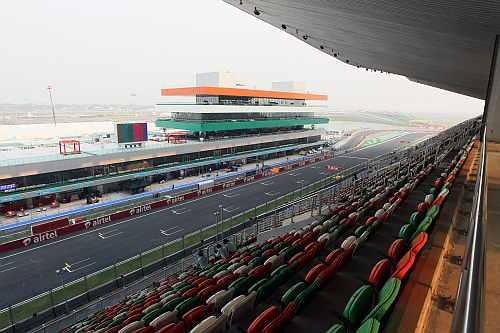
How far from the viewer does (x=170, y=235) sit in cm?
1825

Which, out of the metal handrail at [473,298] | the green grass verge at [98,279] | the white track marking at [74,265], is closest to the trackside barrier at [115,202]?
the white track marking at [74,265]

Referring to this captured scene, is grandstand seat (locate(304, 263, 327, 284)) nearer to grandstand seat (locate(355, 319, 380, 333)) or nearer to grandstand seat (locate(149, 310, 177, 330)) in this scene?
grandstand seat (locate(149, 310, 177, 330))

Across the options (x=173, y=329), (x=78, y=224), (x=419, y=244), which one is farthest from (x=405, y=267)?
(x=78, y=224)

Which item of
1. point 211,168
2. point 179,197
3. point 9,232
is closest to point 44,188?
point 9,232

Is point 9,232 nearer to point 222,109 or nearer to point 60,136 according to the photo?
point 60,136

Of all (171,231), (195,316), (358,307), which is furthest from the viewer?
(171,231)

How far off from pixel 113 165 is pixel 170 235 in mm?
12607

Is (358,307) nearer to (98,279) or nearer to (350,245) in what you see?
(350,245)

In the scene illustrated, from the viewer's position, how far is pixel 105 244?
56.3 feet

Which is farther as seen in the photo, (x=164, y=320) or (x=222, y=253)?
(x=222, y=253)

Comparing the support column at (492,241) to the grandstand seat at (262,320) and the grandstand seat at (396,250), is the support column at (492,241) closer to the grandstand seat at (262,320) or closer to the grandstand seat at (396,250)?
the grandstand seat at (396,250)

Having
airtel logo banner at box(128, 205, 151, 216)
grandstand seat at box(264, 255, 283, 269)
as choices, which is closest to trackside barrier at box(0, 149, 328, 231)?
airtel logo banner at box(128, 205, 151, 216)

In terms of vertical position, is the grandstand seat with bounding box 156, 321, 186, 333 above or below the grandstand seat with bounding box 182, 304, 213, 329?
above

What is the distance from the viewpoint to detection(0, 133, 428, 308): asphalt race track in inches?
537
